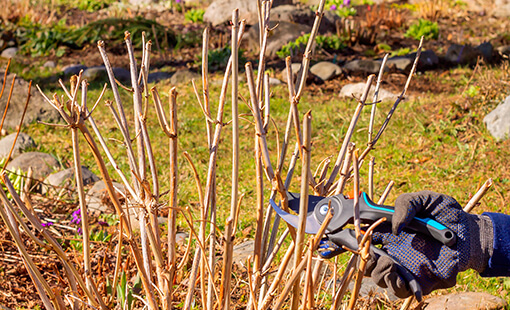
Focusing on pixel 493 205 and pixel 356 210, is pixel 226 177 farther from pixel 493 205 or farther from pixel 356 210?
pixel 356 210

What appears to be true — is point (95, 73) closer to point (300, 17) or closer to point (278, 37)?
point (278, 37)

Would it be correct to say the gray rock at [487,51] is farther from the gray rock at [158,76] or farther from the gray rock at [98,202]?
the gray rock at [98,202]

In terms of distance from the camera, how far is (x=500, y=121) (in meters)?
4.72

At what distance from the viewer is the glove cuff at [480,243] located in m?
1.45

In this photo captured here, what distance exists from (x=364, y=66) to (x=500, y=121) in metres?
3.06

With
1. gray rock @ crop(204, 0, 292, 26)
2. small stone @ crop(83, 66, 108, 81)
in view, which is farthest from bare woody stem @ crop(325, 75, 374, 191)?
gray rock @ crop(204, 0, 292, 26)

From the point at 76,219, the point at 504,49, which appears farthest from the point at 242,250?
the point at 504,49

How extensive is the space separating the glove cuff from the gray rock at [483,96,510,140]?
357cm

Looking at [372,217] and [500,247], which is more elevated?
[372,217]

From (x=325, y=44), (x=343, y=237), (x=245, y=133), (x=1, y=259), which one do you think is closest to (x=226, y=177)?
(x=245, y=133)

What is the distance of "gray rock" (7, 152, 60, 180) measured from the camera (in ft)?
14.3

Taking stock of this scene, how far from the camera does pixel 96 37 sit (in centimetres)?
929

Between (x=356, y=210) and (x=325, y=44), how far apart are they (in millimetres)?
7825

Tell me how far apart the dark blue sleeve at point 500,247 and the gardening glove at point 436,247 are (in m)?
0.02
